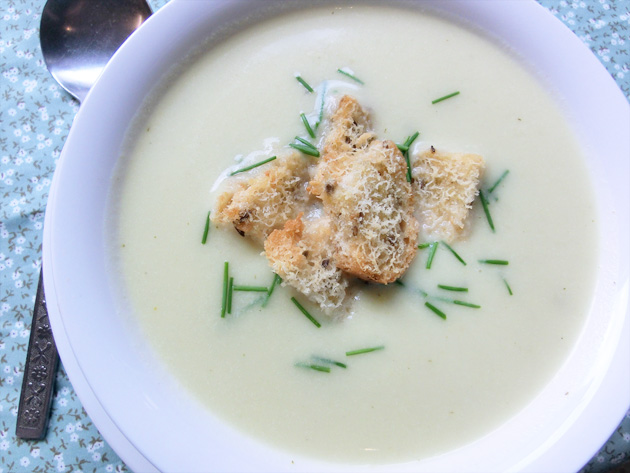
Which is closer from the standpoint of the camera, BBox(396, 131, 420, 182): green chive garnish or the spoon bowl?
BBox(396, 131, 420, 182): green chive garnish

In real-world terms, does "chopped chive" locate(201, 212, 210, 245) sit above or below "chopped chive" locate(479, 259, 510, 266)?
below

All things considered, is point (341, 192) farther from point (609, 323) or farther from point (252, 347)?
point (609, 323)

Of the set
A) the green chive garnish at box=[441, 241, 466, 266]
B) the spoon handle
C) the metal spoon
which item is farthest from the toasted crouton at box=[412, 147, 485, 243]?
the spoon handle

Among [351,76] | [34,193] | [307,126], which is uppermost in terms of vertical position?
[351,76]

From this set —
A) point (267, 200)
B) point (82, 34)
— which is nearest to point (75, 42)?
point (82, 34)

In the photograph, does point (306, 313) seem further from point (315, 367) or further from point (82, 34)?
point (82, 34)

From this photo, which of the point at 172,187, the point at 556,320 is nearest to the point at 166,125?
the point at 172,187

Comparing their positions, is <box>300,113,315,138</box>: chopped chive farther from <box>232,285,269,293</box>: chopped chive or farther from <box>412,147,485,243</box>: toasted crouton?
<box>232,285,269,293</box>: chopped chive
